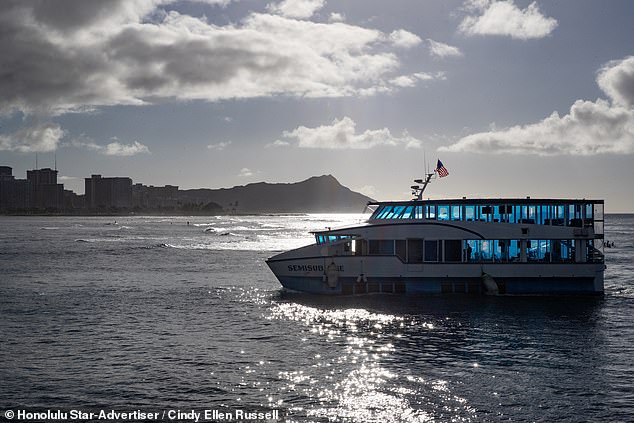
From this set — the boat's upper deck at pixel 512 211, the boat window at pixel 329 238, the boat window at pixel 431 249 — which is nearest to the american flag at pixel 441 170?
the boat's upper deck at pixel 512 211

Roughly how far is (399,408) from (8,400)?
606 inches

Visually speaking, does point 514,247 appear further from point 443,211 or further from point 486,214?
point 443,211

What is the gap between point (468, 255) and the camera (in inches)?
1933

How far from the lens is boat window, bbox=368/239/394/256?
1933 inches

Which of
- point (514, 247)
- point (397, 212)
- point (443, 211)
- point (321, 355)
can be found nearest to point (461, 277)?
point (514, 247)

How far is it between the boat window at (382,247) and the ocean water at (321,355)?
3.71m

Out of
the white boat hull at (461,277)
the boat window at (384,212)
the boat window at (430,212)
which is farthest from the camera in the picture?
the boat window at (384,212)

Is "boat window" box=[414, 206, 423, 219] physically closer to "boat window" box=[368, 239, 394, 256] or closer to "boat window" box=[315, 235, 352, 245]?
"boat window" box=[368, 239, 394, 256]

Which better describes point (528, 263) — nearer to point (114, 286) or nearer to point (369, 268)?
point (369, 268)

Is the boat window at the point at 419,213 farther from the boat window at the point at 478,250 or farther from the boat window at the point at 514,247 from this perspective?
the boat window at the point at 514,247

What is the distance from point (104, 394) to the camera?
25094 millimetres

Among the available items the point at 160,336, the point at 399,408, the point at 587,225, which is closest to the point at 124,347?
the point at 160,336

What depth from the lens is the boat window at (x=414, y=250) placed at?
4891cm

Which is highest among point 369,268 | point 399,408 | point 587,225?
point 587,225
